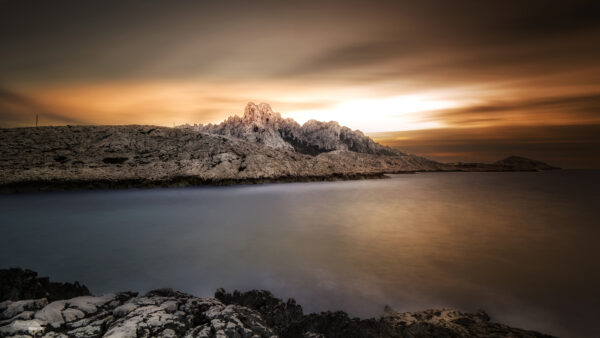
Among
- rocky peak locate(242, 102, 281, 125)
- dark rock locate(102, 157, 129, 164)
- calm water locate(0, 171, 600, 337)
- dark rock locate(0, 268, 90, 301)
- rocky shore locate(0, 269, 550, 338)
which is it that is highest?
rocky peak locate(242, 102, 281, 125)

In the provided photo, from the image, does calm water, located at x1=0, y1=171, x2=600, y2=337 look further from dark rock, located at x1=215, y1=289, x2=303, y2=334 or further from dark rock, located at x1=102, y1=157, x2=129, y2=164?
dark rock, located at x1=102, y1=157, x2=129, y2=164

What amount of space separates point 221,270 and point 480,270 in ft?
27.7

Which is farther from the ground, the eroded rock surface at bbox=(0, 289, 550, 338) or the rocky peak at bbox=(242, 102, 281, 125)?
the rocky peak at bbox=(242, 102, 281, 125)

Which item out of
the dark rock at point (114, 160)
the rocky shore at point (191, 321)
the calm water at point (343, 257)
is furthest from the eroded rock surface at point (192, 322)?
the dark rock at point (114, 160)

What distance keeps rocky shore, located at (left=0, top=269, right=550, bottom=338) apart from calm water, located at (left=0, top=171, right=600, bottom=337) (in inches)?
70.3

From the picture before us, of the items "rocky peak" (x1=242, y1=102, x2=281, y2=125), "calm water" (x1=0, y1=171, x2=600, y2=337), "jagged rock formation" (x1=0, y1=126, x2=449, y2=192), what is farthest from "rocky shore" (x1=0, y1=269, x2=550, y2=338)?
"rocky peak" (x1=242, y1=102, x2=281, y2=125)

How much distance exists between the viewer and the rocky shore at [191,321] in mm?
3578

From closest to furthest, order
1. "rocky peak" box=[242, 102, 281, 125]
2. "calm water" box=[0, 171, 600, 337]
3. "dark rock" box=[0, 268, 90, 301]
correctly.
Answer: "dark rock" box=[0, 268, 90, 301]
"calm water" box=[0, 171, 600, 337]
"rocky peak" box=[242, 102, 281, 125]

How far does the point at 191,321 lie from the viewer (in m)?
3.91

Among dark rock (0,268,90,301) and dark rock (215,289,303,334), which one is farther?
dark rock (0,268,90,301)

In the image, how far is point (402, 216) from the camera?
768 inches

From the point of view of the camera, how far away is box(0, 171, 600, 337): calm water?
670 cm

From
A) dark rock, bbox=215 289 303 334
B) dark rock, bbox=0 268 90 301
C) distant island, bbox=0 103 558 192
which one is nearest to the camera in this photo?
dark rock, bbox=215 289 303 334

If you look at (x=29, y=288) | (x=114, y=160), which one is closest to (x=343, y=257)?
(x=29, y=288)
